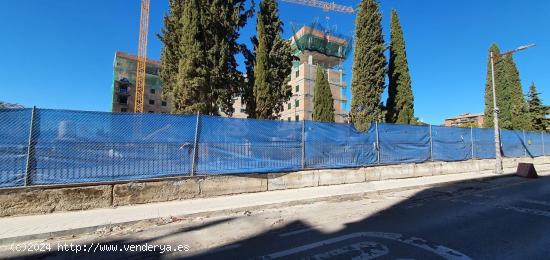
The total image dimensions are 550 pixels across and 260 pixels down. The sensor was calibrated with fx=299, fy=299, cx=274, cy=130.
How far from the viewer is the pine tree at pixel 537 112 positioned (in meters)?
32.6

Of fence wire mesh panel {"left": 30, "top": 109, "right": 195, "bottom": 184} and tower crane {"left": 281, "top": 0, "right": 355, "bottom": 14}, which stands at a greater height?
tower crane {"left": 281, "top": 0, "right": 355, "bottom": 14}

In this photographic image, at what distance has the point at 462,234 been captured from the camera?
5.20 metres

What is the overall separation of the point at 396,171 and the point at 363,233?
8.26 m

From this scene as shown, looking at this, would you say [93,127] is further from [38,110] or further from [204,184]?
[204,184]

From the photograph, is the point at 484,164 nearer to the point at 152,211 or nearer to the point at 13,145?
the point at 152,211

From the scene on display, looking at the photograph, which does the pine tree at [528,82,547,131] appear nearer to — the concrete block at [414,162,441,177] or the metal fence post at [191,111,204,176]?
the concrete block at [414,162,441,177]

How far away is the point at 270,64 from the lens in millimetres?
15836

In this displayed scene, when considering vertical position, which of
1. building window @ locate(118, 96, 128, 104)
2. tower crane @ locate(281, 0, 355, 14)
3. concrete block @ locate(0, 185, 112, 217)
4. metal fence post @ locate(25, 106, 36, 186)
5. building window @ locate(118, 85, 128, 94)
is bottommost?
concrete block @ locate(0, 185, 112, 217)

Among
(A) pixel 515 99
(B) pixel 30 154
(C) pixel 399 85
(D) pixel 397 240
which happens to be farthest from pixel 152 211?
(A) pixel 515 99

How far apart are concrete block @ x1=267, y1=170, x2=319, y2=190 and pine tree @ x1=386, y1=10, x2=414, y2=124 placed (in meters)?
10.7

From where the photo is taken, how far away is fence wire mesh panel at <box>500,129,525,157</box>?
19.0 metres

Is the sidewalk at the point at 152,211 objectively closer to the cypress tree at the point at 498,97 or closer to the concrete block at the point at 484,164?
the concrete block at the point at 484,164

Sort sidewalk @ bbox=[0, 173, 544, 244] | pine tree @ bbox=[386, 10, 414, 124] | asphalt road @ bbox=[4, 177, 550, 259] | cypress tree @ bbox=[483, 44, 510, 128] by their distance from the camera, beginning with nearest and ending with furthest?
asphalt road @ bbox=[4, 177, 550, 259] < sidewalk @ bbox=[0, 173, 544, 244] < pine tree @ bbox=[386, 10, 414, 124] < cypress tree @ bbox=[483, 44, 510, 128]

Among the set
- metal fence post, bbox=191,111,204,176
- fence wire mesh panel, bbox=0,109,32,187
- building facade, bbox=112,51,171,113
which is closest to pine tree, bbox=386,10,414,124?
metal fence post, bbox=191,111,204,176
